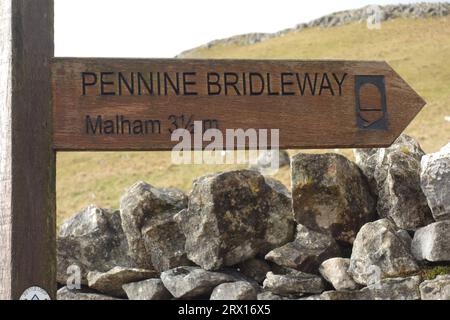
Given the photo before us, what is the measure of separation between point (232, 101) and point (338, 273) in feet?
9.06

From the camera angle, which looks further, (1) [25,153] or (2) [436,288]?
(2) [436,288]

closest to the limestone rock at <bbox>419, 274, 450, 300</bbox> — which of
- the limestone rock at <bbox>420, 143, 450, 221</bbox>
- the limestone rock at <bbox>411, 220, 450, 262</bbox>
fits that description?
the limestone rock at <bbox>411, 220, 450, 262</bbox>

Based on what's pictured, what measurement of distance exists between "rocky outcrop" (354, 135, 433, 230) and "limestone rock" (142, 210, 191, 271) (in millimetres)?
2109

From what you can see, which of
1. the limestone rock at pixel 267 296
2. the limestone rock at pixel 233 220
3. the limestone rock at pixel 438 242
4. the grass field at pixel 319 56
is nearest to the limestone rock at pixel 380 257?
the limestone rock at pixel 438 242

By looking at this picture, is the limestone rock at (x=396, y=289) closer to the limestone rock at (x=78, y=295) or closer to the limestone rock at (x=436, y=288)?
the limestone rock at (x=436, y=288)

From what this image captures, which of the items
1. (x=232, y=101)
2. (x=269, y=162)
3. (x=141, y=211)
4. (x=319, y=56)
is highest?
(x=319, y=56)

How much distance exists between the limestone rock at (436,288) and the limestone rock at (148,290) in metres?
2.63

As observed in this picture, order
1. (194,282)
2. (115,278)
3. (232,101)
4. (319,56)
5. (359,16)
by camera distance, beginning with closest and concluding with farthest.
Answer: (232,101), (194,282), (115,278), (319,56), (359,16)

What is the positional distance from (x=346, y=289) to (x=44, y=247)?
3375mm

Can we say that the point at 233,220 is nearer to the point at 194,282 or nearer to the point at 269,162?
the point at 194,282

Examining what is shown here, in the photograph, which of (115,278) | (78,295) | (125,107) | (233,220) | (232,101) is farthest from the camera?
(78,295)

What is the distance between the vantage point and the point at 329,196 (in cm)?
684

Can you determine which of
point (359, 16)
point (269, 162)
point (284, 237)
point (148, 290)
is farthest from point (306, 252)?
point (359, 16)

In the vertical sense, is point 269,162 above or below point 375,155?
above
